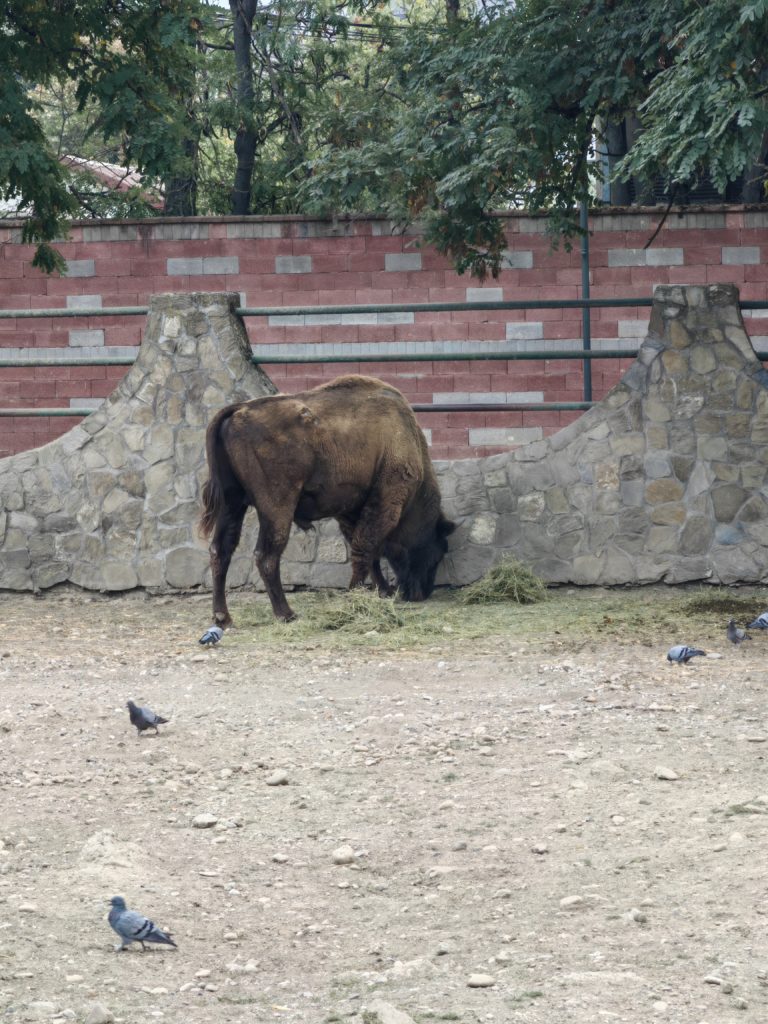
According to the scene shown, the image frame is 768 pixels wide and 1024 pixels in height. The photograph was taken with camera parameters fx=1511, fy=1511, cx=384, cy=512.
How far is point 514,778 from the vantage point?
5.37m

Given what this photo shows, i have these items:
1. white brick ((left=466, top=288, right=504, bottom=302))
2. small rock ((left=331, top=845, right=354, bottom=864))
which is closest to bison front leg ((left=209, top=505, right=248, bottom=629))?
small rock ((left=331, top=845, right=354, bottom=864))

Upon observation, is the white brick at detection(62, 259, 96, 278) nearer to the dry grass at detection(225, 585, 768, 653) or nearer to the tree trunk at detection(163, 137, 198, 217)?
the tree trunk at detection(163, 137, 198, 217)

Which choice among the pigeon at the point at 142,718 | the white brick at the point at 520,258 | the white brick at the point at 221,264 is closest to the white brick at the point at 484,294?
the white brick at the point at 520,258

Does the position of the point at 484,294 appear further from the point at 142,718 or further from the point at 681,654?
the point at 142,718

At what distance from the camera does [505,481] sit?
973 centimetres

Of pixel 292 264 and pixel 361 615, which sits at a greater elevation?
pixel 292 264

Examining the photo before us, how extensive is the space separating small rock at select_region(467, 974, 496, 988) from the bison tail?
5.21 m

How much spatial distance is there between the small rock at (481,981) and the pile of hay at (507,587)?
217 inches

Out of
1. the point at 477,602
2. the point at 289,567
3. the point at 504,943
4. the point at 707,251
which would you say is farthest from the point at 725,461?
the point at 504,943

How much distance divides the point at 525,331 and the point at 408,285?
3.91 ft

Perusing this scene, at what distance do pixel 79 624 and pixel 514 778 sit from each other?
4.31 metres

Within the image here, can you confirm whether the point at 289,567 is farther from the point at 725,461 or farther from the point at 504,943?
the point at 504,943

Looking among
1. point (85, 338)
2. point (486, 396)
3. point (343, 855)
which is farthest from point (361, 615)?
point (85, 338)

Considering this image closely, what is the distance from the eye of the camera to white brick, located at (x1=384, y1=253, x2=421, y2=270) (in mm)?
14227
